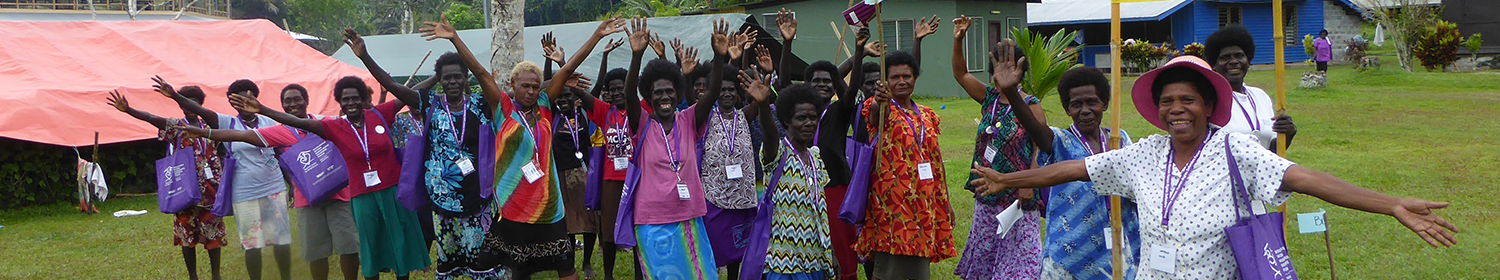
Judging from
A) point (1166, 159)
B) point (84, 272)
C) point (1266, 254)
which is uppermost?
point (1166, 159)

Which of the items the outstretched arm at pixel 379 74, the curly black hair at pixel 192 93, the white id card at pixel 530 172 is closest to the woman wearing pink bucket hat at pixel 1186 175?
the white id card at pixel 530 172

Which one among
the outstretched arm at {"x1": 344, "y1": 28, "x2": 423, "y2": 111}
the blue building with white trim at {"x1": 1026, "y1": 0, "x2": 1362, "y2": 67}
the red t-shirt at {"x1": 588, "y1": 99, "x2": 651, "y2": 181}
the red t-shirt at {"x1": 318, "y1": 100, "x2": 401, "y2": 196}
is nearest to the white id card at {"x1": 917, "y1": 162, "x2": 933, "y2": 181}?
the red t-shirt at {"x1": 588, "y1": 99, "x2": 651, "y2": 181}

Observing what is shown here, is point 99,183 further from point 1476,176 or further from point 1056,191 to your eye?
point 1476,176

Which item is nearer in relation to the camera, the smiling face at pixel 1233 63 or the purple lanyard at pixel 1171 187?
the purple lanyard at pixel 1171 187

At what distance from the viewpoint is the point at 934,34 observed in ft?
81.5

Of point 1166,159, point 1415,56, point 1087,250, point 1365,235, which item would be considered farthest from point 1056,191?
point 1415,56

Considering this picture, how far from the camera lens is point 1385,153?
11984 mm

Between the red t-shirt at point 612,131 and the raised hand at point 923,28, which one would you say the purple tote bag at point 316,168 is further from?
the raised hand at point 923,28

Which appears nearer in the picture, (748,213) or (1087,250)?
(1087,250)

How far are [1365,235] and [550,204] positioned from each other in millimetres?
5577

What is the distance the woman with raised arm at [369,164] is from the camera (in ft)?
19.3

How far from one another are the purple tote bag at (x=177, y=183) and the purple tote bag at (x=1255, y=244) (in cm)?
580

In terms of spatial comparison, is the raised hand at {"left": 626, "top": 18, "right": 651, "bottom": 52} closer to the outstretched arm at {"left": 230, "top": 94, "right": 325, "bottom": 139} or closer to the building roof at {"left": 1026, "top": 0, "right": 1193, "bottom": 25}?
the outstretched arm at {"left": 230, "top": 94, "right": 325, "bottom": 139}

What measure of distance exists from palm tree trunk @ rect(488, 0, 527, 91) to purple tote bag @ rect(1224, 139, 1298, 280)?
24.1 ft
